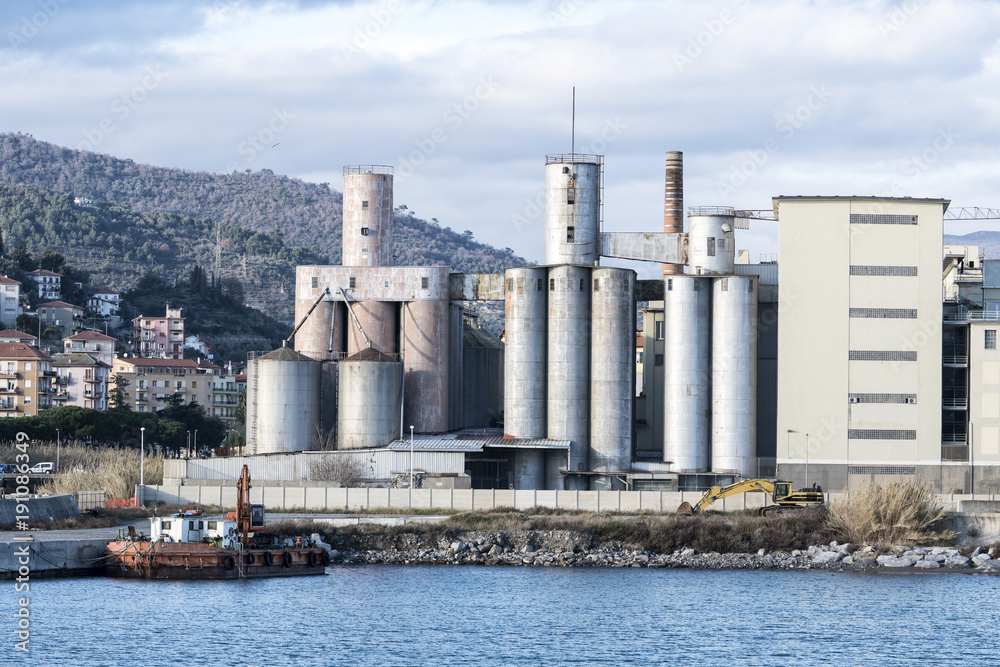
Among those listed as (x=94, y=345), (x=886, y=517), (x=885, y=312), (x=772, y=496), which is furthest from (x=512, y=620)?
(x=94, y=345)

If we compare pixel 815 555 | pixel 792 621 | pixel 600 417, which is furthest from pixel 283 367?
pixel 792 621

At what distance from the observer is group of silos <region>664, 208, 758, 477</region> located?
96.2 m

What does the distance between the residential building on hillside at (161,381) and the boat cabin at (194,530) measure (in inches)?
4569

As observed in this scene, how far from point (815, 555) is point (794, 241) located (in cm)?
2625

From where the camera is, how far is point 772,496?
8588cm

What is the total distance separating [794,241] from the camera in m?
96.8

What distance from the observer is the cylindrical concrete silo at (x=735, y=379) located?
96188mm

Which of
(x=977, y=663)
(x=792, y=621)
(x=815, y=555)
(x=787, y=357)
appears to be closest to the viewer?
(x=977, y=663)

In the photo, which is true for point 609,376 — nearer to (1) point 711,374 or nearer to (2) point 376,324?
(1) point 711,374

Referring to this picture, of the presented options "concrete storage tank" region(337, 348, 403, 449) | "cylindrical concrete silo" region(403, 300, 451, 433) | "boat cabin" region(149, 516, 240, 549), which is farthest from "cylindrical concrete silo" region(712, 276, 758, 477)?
"boat cabin" region(149, 516, 240, 549)

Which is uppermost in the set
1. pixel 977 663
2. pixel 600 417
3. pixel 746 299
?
pixel 746 299

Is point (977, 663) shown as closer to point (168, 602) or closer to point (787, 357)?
point (168, 602)

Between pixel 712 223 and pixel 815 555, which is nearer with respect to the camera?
pixel 815 555

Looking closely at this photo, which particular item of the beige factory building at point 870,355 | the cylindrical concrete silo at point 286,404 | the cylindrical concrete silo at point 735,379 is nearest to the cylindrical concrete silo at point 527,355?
the cylindrical concrete silo at point 735,379
